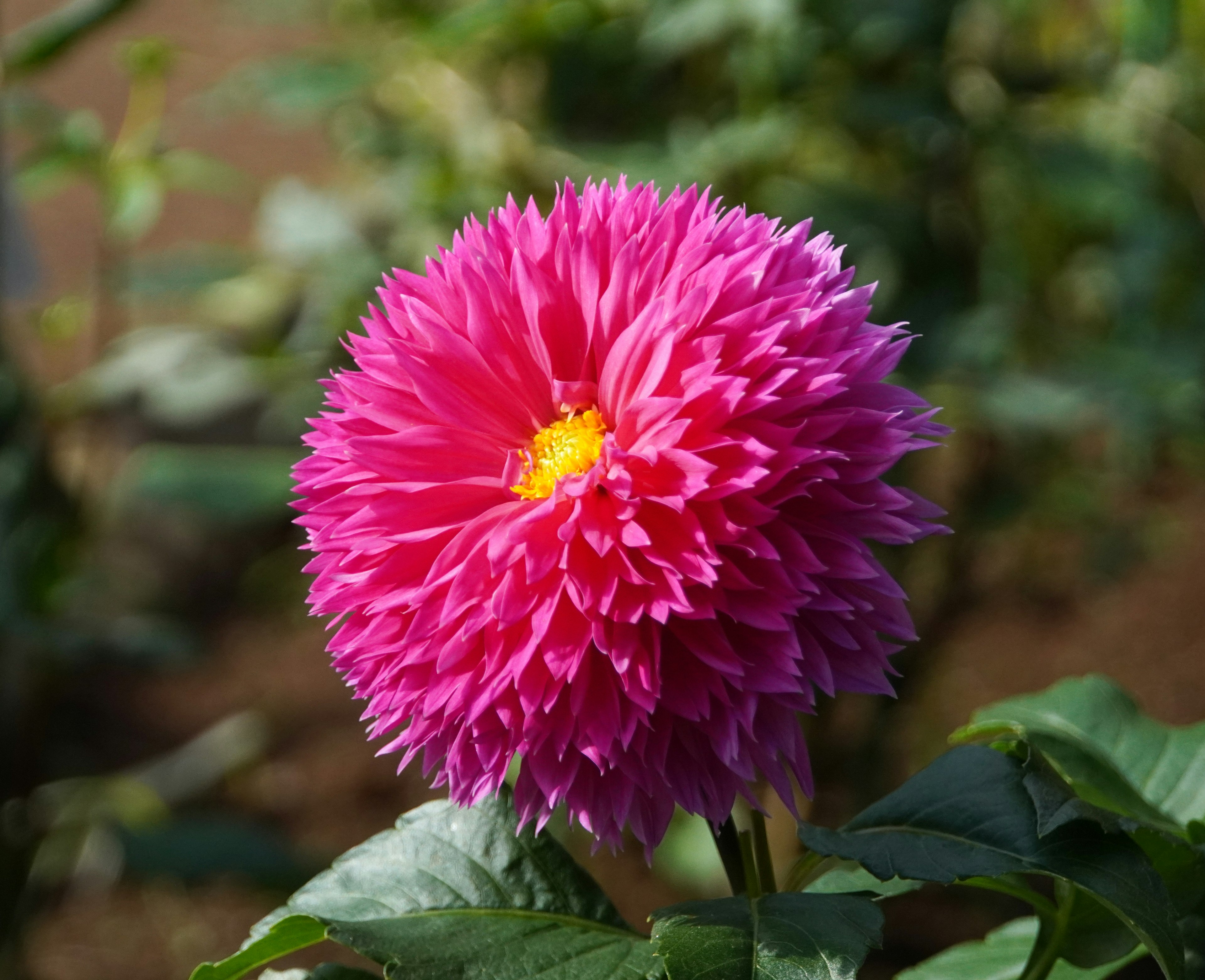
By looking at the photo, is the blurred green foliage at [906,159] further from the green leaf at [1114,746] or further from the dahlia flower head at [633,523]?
the dahlia flower head at [633,523]

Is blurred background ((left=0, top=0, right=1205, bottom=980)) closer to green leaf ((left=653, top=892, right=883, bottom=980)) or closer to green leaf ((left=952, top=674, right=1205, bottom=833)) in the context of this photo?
green leaf ((left=952, top=674, right=1205, bottom=833))

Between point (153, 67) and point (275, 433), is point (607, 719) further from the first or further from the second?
point (275, 433)

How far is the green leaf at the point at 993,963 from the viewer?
0.69 m

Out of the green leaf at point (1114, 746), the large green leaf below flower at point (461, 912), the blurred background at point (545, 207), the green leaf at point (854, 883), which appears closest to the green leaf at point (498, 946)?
the large green leaf below flower at point (461, 912)

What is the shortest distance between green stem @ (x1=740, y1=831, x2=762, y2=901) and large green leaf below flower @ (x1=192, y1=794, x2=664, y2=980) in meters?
0.05

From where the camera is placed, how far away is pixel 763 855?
0.56 m

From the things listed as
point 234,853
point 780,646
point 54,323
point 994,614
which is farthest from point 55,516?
point 994,614

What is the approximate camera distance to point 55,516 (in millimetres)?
1612

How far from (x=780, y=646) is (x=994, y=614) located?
2224 mm

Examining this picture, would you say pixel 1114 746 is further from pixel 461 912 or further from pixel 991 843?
pixel 461 912

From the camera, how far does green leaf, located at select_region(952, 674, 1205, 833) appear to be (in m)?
0.62

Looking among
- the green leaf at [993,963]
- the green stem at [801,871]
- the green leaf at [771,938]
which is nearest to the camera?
the green leaf at [771,938]

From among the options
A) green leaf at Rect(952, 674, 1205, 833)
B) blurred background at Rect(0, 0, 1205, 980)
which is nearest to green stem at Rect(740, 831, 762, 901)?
green leaf at Rect(952, 674, 1205, 833)

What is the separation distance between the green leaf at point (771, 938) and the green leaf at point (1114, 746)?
0.47ft
